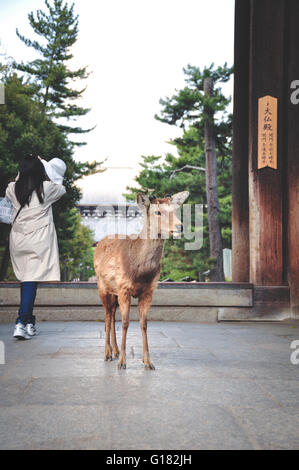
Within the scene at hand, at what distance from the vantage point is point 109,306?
4.28m

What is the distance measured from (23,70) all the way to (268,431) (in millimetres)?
27699

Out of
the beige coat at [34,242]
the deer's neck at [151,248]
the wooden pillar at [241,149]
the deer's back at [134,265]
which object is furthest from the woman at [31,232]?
the wooden pillar at [241,149]

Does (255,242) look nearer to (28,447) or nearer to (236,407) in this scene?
A: (236,407)

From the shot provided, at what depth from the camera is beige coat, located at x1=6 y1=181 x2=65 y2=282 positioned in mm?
5383

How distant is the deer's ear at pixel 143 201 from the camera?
367 cm

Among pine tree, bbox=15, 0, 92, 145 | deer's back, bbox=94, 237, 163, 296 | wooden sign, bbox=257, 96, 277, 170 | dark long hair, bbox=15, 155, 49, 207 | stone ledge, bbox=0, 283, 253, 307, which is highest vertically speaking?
pine tree, bbox=15, 0, 92, 145

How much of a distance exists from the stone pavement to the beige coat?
758 mm

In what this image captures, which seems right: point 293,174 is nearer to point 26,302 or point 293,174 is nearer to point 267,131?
point 267,131

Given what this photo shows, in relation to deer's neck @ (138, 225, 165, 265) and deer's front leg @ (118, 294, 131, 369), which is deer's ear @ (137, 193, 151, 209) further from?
deer's front leg @ (118, 294, 131, 369)

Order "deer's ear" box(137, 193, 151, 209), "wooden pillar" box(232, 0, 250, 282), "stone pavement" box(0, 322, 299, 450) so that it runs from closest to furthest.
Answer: "stone pavement" box(0, 322, 299, 450), "deer's ear" box(137, 193, 151, 209), "wooden pillar" box(232, 0, 250, 282)

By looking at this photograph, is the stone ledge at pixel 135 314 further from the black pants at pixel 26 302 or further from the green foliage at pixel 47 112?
the green foliage at pixel 47 112

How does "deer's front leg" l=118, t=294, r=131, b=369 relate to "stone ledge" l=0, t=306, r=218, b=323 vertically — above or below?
above

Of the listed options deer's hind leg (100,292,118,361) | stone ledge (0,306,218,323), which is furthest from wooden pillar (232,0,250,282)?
deer's hind leg (100,292,118,361)

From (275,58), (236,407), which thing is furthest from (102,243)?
(275,58)
